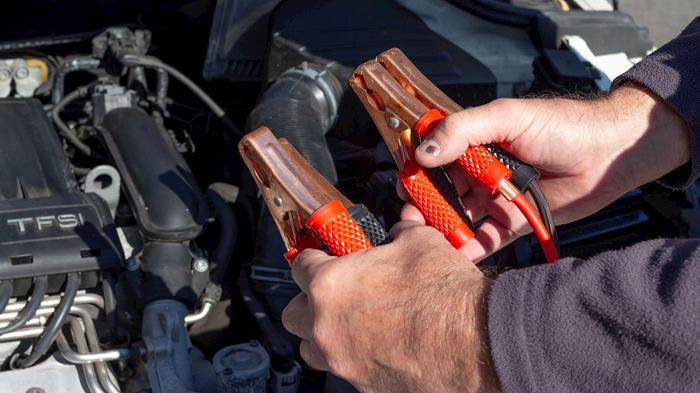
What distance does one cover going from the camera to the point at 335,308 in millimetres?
881

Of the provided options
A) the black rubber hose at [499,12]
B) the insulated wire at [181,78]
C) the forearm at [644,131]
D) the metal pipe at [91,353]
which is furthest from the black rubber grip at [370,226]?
the black rubber hose at [499,12]

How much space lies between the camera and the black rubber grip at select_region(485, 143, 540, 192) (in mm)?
1065

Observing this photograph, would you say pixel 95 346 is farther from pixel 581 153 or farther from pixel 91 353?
pixel 581 153

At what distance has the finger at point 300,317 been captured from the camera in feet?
3.08

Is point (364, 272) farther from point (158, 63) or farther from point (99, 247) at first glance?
point (158, 63)

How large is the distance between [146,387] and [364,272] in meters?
0.63

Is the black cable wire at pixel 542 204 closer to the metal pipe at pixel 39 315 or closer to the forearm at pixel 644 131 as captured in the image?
the forearm at pixel 644 131

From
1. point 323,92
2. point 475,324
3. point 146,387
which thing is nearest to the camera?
point 475,324

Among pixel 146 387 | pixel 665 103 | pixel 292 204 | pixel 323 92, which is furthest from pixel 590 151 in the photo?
pixel 146 387

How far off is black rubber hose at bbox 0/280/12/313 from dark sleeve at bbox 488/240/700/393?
81 cm

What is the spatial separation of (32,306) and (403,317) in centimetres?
70

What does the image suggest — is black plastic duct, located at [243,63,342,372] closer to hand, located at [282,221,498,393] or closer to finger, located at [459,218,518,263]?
finger, located at [459,218,518,263]

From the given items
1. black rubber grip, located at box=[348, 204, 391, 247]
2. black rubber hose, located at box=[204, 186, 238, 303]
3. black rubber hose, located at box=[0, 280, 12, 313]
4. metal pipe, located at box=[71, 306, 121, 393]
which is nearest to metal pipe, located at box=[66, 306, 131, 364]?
metal pipe, located at box=[71, 306, 121, 393]

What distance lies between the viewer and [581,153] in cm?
123
